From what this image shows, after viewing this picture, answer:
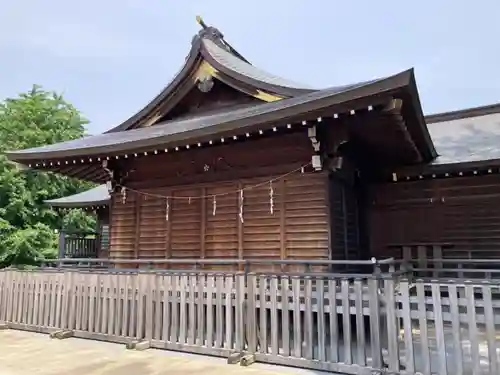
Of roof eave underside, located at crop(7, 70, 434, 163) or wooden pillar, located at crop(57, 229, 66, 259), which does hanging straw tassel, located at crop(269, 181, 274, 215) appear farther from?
wooden pillar, located at crop(57, 229, 66, 259)

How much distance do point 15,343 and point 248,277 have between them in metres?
3.68

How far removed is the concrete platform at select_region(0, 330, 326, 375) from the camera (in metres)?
4.38

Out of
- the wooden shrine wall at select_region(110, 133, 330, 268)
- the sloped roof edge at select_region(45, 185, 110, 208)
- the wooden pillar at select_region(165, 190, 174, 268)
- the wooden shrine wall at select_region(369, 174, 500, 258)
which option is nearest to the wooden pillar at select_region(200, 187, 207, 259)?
the wooden shrine wall at select_region(110, 133, 330, 268)

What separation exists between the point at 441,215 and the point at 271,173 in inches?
136

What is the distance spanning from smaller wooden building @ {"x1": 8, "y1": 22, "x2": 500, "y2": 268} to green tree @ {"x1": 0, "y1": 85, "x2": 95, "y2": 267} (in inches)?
240

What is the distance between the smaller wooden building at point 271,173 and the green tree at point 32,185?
20.0 feet

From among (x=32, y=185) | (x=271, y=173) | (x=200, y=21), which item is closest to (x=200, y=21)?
(x=200, y=21)

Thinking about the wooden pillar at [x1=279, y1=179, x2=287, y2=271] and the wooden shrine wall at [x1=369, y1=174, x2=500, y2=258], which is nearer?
the wooden pillar at [x1=279, y1=179, x2=287, y2=271]

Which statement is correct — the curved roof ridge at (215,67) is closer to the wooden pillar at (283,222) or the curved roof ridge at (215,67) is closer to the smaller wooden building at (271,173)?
the smaller wooden building at (271,173)

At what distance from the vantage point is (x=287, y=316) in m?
4.59

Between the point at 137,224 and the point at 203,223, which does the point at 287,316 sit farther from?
the point at 137,224

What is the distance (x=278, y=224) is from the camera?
6.63m

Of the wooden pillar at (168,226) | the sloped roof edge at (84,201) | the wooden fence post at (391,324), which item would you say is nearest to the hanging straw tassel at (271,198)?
the wooden pillar at (168,226)

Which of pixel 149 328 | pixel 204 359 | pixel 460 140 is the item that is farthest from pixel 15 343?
pixel 460 140
